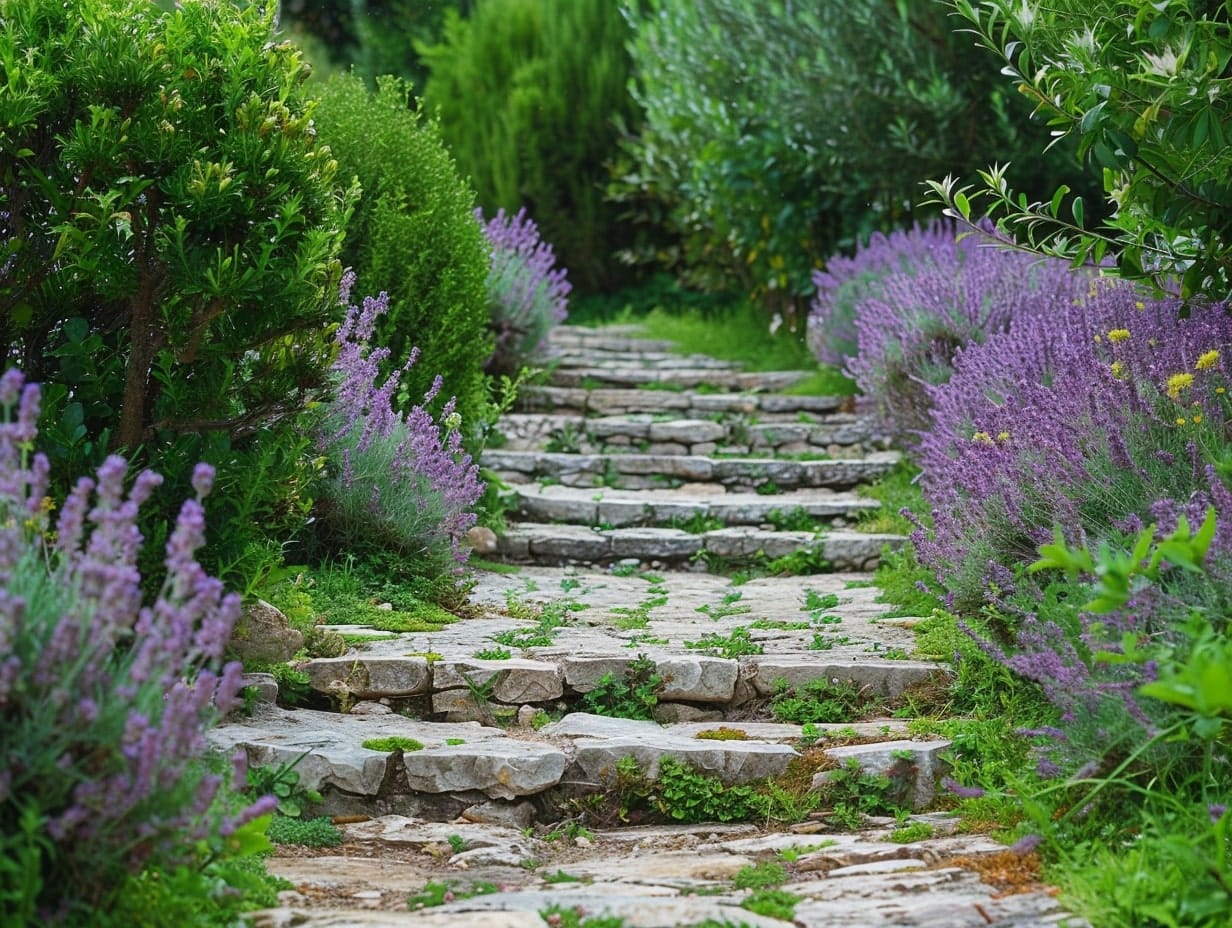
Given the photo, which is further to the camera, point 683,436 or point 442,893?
point 683,436

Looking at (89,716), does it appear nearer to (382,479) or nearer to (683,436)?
(382,479)

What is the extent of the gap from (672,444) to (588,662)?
3.81 metres

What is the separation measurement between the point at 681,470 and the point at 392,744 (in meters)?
3.98

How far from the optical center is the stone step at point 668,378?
28.2 feet

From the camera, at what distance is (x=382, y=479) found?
502cm

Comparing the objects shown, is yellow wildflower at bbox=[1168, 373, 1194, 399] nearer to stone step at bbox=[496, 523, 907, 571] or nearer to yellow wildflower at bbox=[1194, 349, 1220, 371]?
yellow wildflower at bbox=[1194, 349, 1220, 371]

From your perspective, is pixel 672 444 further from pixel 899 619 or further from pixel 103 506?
pixel 103 506

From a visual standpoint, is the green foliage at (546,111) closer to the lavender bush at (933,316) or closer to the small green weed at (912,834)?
the lavender bush at (933,316)

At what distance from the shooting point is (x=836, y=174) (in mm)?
9125

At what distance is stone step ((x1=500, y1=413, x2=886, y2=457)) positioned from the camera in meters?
7.63

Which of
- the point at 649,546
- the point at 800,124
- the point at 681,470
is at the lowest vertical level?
the point at 649,546

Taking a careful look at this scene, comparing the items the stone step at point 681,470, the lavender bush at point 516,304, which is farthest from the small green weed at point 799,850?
the lavender bush at point 516,304

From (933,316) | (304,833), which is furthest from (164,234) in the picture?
(933,316)

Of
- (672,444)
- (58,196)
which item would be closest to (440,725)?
(58,196)
